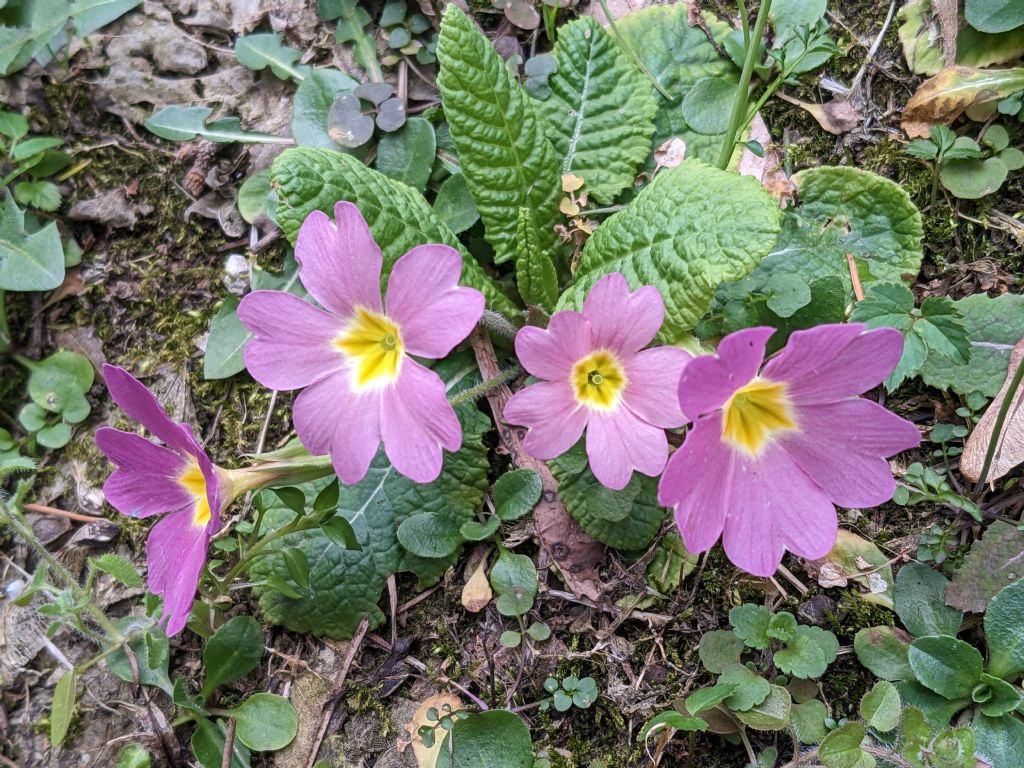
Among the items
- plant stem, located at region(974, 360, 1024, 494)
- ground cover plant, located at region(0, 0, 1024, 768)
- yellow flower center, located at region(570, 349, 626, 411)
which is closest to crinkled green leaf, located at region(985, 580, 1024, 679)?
ground cover plant, located at region(0, 0, 1024, 768)

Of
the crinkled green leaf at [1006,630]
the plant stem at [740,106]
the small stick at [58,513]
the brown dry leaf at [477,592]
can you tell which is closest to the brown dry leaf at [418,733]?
the brown dry leaf at [477,592]

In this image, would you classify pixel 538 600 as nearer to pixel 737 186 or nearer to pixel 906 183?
pixel 737 186

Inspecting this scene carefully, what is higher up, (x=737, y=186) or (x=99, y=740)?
(x=737, y=186)

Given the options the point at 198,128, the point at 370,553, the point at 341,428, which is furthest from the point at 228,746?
the point at 198,128

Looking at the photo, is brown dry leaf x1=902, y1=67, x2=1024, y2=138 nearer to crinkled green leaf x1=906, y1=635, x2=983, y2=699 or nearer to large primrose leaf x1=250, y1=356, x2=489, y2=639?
crinkled green leaf x1=906, y1=635, x2=983, y2=699

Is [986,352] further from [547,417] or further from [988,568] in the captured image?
[547,417]

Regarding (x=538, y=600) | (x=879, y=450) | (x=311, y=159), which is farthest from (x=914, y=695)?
(x=311, y=159)
